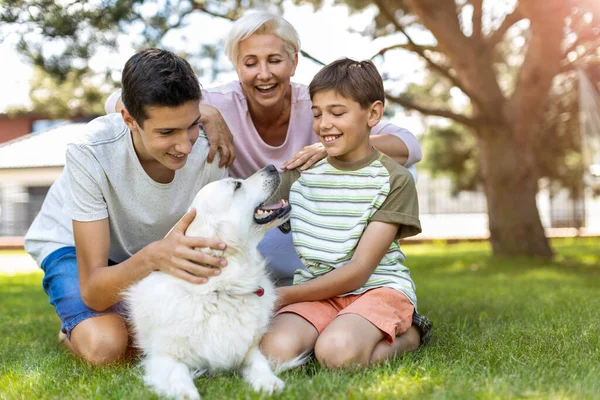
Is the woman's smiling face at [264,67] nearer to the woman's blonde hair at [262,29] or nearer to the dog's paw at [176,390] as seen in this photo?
the woman's blonde hair at [262,29]

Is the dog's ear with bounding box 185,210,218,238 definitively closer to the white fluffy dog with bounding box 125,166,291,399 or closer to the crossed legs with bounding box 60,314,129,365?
the white fluffy dog with bounding box 125,166,291,399

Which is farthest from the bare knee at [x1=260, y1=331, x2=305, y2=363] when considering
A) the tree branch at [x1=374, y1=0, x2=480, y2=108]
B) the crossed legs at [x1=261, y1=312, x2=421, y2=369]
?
the tree branch at [x1=374, y1=0, x2=480, y2=108]

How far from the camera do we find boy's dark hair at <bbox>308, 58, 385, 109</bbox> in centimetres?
292

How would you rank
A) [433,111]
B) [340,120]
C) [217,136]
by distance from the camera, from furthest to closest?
[433,111]
[217,136]
[340,120]

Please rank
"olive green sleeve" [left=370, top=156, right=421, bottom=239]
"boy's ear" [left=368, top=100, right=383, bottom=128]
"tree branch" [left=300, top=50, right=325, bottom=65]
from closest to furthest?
"olive green sleeve" [left=370, top=156, right=421, bottom=239], "boy's ear" [left=368, top=100, right=383, bottom=128], "tree branch" [left=300, top=50, right=325, bottom=65]

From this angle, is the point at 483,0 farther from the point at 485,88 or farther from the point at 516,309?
the point at 516,309

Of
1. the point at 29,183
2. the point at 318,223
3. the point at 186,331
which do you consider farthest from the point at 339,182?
the point at 29,183

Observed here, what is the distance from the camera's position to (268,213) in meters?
2.72

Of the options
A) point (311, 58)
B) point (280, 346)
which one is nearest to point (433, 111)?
point (311, 58)

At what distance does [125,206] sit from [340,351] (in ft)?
4.06

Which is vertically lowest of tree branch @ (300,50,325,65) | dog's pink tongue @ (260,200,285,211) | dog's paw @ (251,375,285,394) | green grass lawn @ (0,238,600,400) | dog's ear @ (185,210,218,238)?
green grass lawn @ (0,238,600,400)

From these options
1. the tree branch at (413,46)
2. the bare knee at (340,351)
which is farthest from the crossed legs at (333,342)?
the tree branch at (413,46)

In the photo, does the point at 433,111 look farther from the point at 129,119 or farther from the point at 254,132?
the point at 129,119

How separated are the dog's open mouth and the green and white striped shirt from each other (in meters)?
0.28
